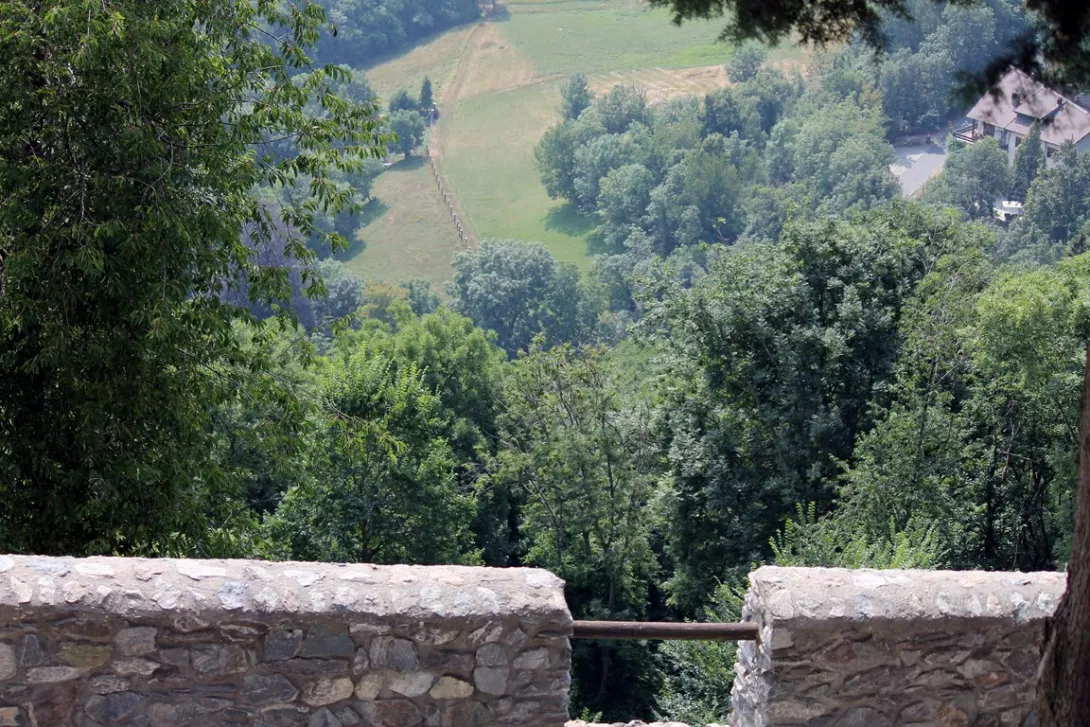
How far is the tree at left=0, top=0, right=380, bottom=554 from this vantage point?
273 inches

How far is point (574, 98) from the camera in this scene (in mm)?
124562

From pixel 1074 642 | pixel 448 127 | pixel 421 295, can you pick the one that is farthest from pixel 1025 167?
pixel 1074 642

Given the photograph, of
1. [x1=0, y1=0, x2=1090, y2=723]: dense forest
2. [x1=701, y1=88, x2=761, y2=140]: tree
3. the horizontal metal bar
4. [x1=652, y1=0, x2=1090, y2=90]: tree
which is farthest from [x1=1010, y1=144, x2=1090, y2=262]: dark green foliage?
the horizontal metal bar

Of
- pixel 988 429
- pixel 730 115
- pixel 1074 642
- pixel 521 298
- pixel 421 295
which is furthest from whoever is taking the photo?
pixel 730 115

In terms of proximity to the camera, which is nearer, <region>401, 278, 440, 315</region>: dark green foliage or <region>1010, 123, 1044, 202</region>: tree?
<region>1010, 123, 1044, 202</region>: tree

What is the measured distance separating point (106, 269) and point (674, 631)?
429 centimetres

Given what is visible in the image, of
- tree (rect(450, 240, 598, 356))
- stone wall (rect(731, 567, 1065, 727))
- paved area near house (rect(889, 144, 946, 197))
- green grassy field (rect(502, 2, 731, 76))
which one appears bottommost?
tree (rect(450, 240, 598, 356))

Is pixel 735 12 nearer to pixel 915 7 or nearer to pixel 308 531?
pixel 915 7

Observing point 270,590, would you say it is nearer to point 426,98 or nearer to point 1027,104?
point 1027,104

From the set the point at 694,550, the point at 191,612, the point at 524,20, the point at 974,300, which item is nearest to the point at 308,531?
the point at 694,550

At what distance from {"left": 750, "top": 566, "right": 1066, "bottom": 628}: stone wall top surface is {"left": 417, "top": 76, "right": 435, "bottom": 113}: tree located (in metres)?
122

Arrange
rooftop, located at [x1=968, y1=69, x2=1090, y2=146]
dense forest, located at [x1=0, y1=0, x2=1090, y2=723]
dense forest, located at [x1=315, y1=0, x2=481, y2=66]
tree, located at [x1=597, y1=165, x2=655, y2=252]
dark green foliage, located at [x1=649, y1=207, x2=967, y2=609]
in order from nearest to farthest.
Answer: rooftop, located at [x1=968, y1=69, x2=1090, y2=146] < dense forest, located at [x1=0, y1=0, x2=1090, y2=723] < dark green foliage, located at [x1=649, y1=207, x2=967, y2=609] < tree, located at [x1=597, y1=165, x2=655, y2=252] < dense forest, located at [x1=315, y1=0, x2=481, y2=66]

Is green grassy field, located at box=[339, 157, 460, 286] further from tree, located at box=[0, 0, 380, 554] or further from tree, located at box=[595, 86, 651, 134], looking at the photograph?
tree, located at box=[0, 0, 380, 554]

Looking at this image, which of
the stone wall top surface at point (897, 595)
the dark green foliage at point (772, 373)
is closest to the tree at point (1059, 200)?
the dark green foliage at point (772, 373)
